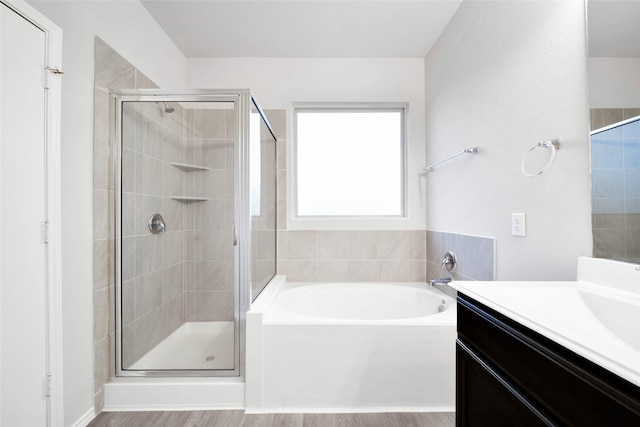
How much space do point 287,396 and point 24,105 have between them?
5.85 feet

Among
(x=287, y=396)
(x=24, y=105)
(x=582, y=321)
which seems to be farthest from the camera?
(x=287, y=396)

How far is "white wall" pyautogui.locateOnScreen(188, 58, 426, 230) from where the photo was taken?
104 inches

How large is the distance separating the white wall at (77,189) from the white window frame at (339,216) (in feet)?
4.70

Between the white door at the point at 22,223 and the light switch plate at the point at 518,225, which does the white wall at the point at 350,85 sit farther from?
the white door at the point at 22,223

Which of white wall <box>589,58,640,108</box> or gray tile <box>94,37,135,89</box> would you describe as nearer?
white wall <box>589,58,640,108</box>

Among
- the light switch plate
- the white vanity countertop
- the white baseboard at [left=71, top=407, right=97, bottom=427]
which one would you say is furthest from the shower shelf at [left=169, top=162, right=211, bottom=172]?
the light switch plate

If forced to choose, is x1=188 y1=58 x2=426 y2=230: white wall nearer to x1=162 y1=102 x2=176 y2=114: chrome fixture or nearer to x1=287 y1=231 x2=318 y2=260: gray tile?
x1=287 y1=231 x2=318 y2=260: gray tile

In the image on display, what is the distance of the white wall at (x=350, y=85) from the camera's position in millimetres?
2629

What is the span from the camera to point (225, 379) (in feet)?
5.58

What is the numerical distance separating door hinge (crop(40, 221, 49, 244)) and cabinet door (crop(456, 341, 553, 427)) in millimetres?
1682

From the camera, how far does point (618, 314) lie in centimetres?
83

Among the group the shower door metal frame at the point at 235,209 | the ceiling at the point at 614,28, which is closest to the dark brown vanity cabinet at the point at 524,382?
the ceiling at the point at 614,28

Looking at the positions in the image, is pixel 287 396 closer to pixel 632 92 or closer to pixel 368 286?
pixel 368 286

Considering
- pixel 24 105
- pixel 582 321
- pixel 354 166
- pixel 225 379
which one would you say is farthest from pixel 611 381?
pixel 354 166
